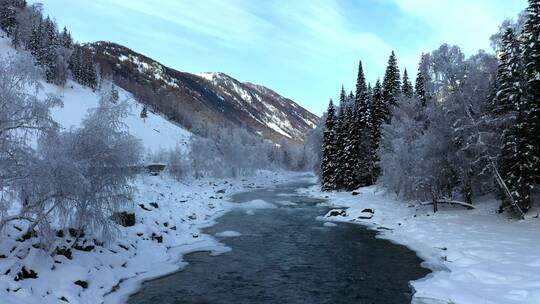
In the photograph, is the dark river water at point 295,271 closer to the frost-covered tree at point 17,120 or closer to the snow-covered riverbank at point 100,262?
the snow-covered riverbank at point 100,262

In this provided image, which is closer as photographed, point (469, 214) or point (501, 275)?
point (501, 275)

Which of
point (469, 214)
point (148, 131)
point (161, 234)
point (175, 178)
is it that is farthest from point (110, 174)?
point (148, 131)

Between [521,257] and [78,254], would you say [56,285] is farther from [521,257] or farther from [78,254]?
[521,257]

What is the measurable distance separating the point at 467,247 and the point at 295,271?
998cm

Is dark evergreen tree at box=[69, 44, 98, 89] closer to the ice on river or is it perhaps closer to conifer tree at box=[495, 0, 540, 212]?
the ice on river

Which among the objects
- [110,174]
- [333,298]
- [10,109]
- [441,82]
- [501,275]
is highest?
[441,82]

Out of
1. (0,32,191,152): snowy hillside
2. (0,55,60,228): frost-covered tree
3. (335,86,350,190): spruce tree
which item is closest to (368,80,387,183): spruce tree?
(335,86,350,190): spruce tree

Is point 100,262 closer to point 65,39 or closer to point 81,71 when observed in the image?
point 81,71

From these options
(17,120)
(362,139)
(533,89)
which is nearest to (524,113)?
(533,89)

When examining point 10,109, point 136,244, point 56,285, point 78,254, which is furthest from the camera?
point 136,244

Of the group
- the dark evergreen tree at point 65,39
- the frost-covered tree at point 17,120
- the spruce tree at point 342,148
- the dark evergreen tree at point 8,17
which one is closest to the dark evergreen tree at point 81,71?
the dark evergreen tree at point 65,39

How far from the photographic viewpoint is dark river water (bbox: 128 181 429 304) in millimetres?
17109

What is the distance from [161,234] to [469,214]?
23732 mm

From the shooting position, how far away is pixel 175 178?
73500mm
